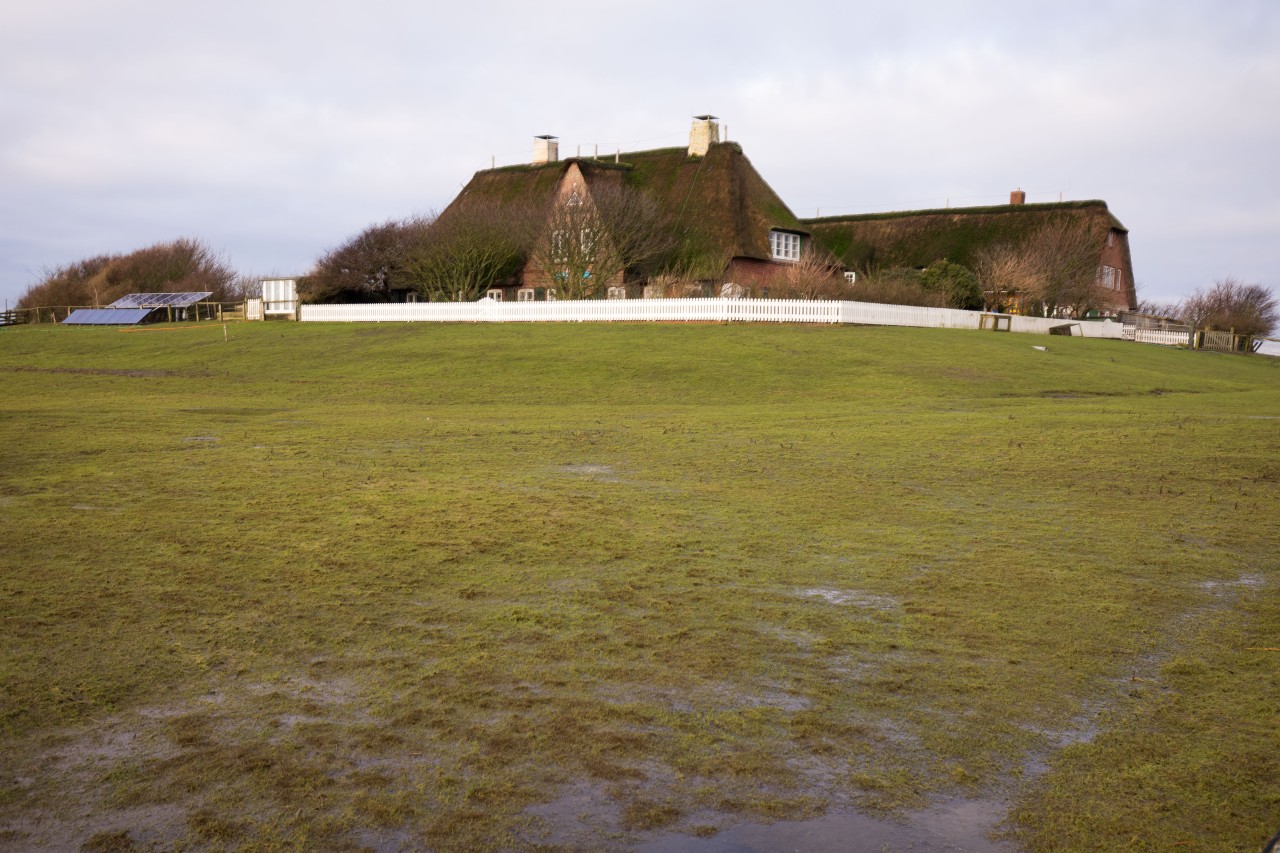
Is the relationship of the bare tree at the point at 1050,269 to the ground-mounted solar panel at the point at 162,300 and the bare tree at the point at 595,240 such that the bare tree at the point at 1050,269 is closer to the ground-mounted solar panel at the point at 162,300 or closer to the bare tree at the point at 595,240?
the bare tree at the point at 595,240

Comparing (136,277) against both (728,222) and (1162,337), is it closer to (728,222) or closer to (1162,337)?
(728,222)

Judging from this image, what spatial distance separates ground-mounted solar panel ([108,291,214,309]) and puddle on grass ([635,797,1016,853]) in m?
64.2

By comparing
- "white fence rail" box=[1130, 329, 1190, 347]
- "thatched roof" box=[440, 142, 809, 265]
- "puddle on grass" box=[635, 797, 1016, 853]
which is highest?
"thatched roof" box=[440, 142, 809, 265]

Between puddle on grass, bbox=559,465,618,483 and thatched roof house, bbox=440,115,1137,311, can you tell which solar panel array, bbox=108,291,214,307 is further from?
puddle on grass, bbox=559,465,618,483

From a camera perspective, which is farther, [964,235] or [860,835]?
[964,235]

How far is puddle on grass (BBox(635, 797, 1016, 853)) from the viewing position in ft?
12.7

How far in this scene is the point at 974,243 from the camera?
69.2 metres

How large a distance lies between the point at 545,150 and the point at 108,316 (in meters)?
28.0

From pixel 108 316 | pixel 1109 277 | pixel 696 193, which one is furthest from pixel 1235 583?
→ pixel 1109 277

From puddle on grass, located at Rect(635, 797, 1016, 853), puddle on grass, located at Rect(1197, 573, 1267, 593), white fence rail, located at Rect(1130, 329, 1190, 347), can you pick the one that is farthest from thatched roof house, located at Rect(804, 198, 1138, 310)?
puddle on grass, located at Rect(635, 797, 1016, 853)

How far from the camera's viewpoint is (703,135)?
208ft

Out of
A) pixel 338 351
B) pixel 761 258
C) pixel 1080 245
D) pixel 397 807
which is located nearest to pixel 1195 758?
pixel 397 807

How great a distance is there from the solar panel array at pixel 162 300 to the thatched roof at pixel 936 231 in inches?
1540

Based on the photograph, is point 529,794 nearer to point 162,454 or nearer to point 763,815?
point 763,815
